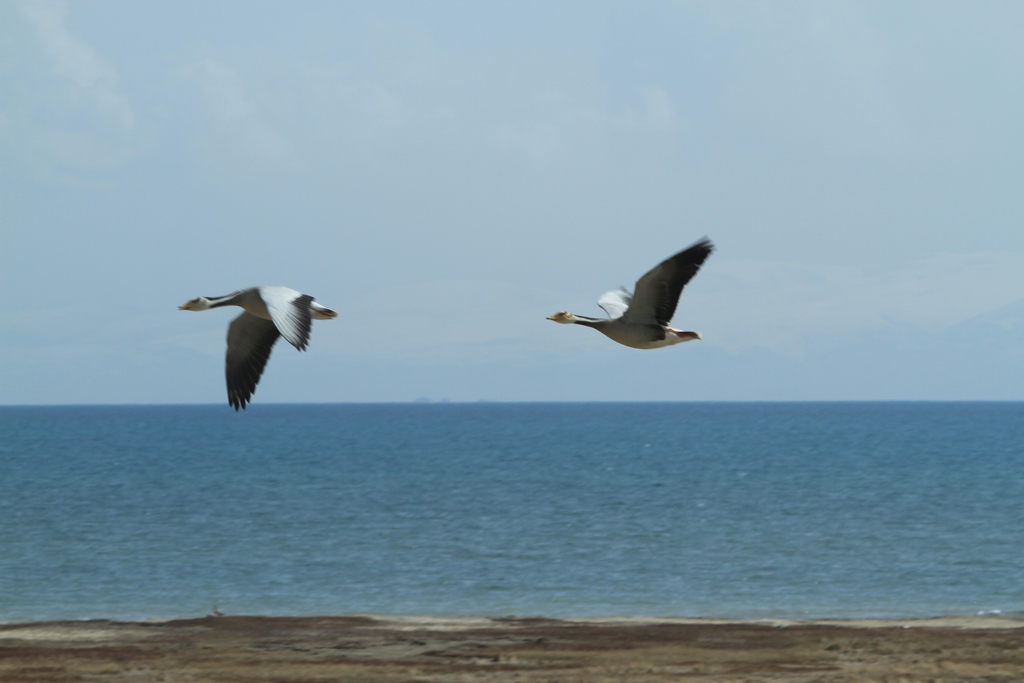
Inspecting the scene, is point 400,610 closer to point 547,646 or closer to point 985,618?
point 547,646

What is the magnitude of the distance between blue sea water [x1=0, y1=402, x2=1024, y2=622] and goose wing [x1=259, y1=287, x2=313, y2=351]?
18.3 metres

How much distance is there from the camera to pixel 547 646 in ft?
69.6

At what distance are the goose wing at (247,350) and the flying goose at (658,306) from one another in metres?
4.27

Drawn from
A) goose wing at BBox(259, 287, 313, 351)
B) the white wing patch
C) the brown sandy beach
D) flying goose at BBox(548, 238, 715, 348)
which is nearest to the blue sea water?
the brown sandy beach

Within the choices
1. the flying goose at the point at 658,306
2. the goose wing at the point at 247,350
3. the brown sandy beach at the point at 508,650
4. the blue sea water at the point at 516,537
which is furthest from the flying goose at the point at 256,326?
the blue sea water at the point at 516,537

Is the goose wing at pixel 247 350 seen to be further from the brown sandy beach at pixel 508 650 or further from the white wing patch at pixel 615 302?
the brown sandy beach at pixel 508 650

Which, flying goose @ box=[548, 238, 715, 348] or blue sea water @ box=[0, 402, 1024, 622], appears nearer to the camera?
flying goose @ box=[548, 238, 715, 348]

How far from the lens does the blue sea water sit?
30.6 m

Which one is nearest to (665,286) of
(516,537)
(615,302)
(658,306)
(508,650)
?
(658,306)

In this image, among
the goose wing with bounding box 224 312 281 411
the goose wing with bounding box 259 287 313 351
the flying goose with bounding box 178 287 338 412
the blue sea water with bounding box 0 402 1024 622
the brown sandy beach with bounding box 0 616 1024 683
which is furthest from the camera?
the blue sea water with bounding box 0 402 1024 622

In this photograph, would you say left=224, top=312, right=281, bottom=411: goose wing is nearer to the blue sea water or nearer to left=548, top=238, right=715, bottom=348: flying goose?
left=548, top=238, right=715, bottom=348: flying goose

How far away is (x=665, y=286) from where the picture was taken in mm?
11859

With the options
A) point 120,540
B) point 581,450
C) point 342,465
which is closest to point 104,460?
point 342,465

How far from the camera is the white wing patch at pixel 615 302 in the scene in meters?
13.0
